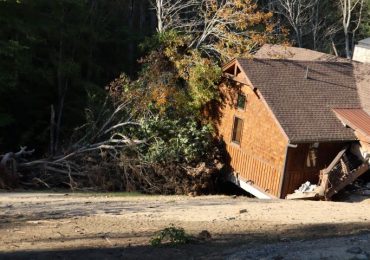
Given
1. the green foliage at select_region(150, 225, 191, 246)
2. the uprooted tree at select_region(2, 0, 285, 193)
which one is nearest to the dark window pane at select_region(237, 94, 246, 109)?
the uprooted tree at select_region(2, 0, 285, 193)

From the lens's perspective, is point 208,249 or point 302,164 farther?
point 302,164

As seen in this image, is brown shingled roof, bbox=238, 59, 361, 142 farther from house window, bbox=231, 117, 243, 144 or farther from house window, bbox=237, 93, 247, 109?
house window, bbox=231, 117, 243, 144

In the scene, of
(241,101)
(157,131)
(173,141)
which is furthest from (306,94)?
(157,131)

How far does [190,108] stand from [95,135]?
465 cm

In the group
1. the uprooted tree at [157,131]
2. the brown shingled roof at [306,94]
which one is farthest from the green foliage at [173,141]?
the brown shingled roof at [306,94]

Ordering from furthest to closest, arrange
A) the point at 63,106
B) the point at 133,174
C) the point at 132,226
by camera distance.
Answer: the point at 63,106 < the point at 133,174 < the point at 132,226

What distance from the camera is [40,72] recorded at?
2784cm

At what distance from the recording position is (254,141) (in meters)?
23.6

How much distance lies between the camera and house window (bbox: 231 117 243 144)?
80.9 feet

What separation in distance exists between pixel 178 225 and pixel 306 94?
12455 millimetres

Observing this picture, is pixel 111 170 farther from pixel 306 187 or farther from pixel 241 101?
pixel 306 187

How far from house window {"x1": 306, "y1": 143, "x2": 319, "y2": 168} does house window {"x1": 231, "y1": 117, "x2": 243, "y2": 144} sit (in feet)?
12.0

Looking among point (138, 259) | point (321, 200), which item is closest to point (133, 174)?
point (321, 200)

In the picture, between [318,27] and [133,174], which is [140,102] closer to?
[133,174]
